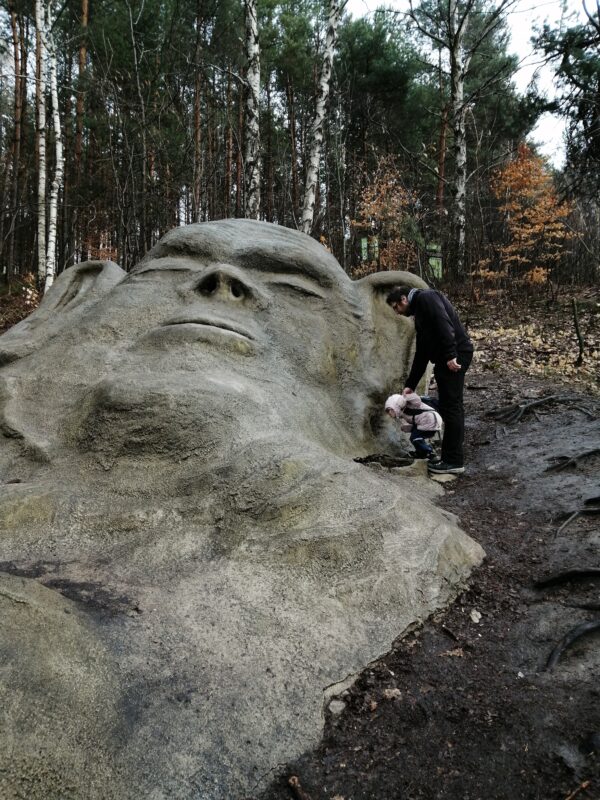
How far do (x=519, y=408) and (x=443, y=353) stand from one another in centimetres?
176

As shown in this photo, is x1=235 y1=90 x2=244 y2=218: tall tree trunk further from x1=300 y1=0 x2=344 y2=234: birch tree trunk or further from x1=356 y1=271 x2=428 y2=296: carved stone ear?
x1=356 y1=271 x2=428 y2=296: carved stone ear

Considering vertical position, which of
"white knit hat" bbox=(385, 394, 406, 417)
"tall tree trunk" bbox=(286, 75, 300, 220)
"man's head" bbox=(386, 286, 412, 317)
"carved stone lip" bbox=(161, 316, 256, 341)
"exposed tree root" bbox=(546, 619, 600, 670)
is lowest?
"exposed tree root" bbox=(546, 619, 600, 670)

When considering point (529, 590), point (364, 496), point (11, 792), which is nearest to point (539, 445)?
point (529, 590)

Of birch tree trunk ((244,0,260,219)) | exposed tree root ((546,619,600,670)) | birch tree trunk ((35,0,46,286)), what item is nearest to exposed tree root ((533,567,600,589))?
exposed tree root ((546,619,600,670))

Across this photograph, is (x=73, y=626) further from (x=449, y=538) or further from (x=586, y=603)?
(x=586, y=603)

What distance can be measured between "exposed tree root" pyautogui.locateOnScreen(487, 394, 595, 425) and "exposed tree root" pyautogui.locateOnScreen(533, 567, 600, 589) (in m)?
3.08

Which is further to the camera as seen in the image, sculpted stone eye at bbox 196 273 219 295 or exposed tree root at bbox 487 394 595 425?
exposed tree root at bbox 487 394 595 425

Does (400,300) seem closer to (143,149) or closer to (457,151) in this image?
(143,149)

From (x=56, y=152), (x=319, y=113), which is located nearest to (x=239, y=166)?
(x=56, y=152)

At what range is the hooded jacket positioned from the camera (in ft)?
15.0

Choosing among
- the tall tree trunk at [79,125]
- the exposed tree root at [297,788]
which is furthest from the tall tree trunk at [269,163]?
the exposed tree root at [297,788]

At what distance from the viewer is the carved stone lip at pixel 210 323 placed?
376cm

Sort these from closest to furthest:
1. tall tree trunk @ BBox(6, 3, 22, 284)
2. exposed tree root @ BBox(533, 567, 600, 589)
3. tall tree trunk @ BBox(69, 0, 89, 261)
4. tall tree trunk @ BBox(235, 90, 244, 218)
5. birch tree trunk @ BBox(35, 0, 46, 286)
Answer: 1. exposed tree root @ BBox(533, 567, 600, 589)
2. birch tree trunk @ BBox(35, 0, 46, 286)
3. tall tree trunk @ BBox(69, 0, 89, 261)
4. tall tree trunk @ BBox(235, 90, 244, 218)
5. tall tree trunk @ BBox(6, 3, 22, 284)

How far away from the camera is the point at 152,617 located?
86.1 inches
